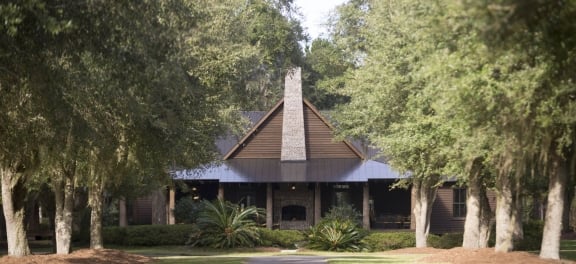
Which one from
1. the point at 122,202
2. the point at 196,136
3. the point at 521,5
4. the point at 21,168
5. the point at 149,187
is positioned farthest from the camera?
the point at 122,202

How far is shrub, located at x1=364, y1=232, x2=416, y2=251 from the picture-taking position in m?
45.3

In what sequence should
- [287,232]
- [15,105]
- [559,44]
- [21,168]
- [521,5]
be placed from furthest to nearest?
1. [287,232]
2. [21,168]
3. [15,105]
4. [559,44]
5. [521,5]

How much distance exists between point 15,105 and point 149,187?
24.3 m

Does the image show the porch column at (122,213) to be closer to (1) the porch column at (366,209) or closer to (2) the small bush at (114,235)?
(2) the small bush at (114,235)

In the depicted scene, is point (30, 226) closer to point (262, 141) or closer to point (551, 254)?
point (262, 141)

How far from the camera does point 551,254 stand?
21703 millimetres

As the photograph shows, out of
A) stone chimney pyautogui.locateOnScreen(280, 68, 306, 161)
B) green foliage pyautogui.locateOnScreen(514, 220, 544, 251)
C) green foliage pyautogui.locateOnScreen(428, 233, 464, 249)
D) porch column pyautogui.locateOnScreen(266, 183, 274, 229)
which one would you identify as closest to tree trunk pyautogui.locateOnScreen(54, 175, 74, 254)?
green foliage pyautogui.locateOnScreen(428, 233, 464, 249)

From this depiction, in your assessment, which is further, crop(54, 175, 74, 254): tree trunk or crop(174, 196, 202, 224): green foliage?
crop(174, 196, 202, 224): green foliage

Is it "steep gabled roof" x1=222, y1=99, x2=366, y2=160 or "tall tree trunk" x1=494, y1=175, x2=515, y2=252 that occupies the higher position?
"steep gabled roof" x1=222, y1=99, x2=366, y2=160

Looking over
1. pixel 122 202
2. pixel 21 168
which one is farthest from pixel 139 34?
pixel 122 202

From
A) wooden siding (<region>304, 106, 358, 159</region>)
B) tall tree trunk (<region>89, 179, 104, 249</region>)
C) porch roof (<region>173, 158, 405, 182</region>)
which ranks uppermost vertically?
wooden siding (<region>304, 106, 358, 159</region>)

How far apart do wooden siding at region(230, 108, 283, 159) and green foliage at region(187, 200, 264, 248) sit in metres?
10.4

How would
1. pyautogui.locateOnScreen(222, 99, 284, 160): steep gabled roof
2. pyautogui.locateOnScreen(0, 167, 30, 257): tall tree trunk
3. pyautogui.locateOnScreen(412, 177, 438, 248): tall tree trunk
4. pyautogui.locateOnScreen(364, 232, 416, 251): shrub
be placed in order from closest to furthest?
pyautogui.locateOnScreen(0, 167, 30, 257): tall tree trunk → pyautogui.locateOnScreen(412, 177, 438, 248): tall tree trunk → pyautogui.locateOnScreen(364, 232, 416, 251): shrub → pyautogui.locateOnScreen(222, 99, 284, 160): steep gabled roof

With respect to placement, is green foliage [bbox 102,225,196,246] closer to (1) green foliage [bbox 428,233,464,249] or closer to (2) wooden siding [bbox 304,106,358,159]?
(2) wooden siding [bbox 304,106,358,159]
